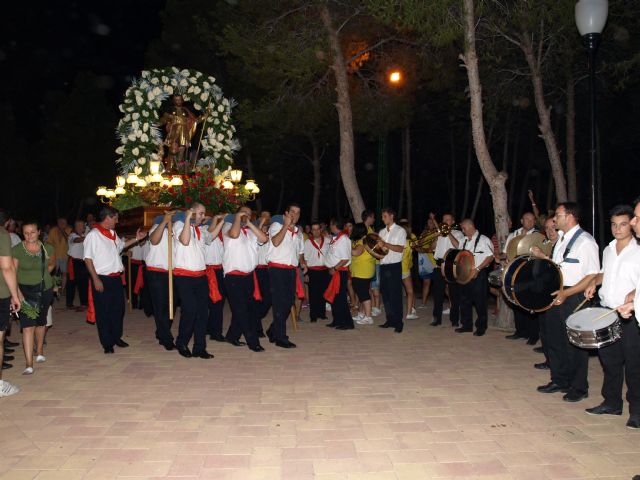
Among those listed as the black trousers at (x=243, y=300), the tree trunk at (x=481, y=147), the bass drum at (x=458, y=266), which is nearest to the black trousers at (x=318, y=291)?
the bass drum at (x=458, y=266)

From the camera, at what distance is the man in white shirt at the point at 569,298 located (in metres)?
6.04

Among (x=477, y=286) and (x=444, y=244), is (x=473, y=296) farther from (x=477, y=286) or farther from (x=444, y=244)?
(x=444, y=244)

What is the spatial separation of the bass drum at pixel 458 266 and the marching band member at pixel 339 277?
1.77 m

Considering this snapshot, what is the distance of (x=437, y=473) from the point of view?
425cm

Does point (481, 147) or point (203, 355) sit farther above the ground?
point (481, 147)

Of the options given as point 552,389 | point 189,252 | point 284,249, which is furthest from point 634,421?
point 189,252

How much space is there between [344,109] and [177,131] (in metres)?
4.19

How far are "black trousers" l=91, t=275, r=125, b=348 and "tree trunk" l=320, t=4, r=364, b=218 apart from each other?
7354 millimetres

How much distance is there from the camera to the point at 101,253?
27.2 ft


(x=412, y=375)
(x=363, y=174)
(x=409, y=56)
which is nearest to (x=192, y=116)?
(x=409, y=56)

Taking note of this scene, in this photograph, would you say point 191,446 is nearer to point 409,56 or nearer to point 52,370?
point 52,370

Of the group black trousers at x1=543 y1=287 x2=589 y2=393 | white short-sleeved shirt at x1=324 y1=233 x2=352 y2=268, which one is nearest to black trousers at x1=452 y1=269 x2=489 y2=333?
white short-sleeved shirt at x1=324 y1=233 x2=352 y2=268

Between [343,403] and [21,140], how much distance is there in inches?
1701

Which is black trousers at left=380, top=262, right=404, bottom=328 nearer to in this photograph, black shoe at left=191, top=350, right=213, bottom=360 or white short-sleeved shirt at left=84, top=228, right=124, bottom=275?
black shoe at left=191, top=350, right=213, bottom=360
